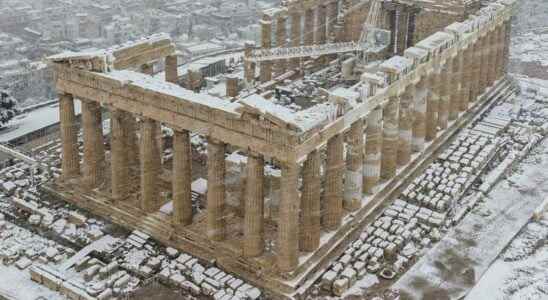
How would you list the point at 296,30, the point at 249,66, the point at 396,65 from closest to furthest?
1. the point at 396,65
2. the point at 249,66
3. the point at 296,30

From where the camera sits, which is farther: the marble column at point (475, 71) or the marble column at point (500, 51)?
the marble column at point (500, 51)

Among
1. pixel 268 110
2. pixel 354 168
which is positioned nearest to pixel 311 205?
pixel 354 168

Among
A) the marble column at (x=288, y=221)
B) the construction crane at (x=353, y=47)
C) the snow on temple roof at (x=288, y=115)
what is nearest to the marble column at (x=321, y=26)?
the construction crane at (x=353, y=47)

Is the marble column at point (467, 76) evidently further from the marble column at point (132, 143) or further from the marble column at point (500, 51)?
the marble column at point (132, 143)

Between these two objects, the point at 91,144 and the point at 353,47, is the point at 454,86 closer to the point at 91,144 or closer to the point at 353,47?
the point at 353,47

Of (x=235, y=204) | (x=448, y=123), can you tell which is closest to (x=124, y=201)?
(x=235, y=204)

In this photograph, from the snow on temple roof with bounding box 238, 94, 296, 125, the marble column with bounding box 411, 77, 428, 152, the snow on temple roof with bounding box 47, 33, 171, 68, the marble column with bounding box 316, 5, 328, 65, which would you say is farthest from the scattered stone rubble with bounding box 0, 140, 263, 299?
the marble column with bounding box 316, 5, 328, 65
